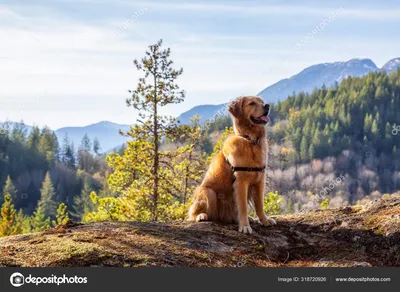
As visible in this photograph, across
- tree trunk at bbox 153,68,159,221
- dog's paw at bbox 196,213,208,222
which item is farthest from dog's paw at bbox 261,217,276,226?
tree trunk at bbox 153,68,159,221

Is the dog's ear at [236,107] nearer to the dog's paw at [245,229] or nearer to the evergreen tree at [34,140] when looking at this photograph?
the dog's paw at [245,229]

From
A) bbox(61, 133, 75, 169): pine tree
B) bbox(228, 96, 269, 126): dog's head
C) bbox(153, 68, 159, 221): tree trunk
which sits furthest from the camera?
bbox(61, 133, 75, 169): pine tree

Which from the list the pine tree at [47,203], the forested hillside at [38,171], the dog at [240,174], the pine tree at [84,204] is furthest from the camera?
the forested hillside at [38,171]

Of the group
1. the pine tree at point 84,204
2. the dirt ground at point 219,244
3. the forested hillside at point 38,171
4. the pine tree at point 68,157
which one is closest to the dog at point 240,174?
the dirt ground at point 219,244

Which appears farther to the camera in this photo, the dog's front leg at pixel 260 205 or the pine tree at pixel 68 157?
the pine tree at pixel 68 157

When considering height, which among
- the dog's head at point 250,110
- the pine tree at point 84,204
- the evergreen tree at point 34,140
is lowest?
the pine tree at point 84,204

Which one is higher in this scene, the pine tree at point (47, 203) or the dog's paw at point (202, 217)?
the dog's paw at point (202, 217)

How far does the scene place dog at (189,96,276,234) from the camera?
31.4 ft

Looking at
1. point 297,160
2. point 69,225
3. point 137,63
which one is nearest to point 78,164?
point 297,160

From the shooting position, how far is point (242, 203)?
9.59 metres

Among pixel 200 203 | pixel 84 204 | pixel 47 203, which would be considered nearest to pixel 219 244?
pixel 200 203

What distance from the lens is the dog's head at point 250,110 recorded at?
9477 mm

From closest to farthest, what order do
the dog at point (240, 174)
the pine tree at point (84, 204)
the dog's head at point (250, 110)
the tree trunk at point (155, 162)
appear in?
the dog's head at point (250, 110) → the dog at point (240, 174) → the tree trunk at point (155, 162) → the pine tree at point (84, 204)

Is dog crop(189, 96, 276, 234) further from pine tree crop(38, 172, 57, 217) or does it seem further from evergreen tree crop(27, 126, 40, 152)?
evergreen tree crop(27, 126, 40, 152)
